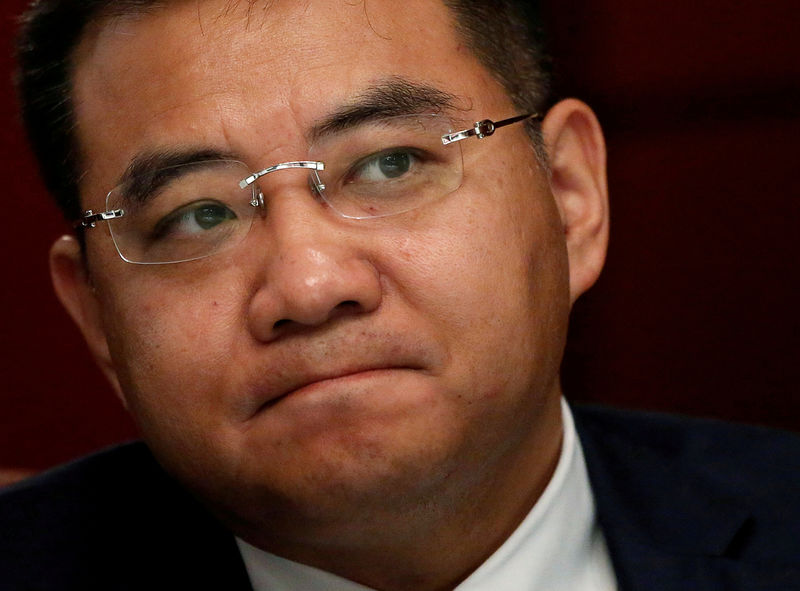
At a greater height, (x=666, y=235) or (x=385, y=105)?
(x=385, y=105)

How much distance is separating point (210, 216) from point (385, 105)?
0.88 ft

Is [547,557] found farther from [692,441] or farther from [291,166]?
→ [291,166]

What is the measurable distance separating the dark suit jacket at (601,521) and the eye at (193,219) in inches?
21.0

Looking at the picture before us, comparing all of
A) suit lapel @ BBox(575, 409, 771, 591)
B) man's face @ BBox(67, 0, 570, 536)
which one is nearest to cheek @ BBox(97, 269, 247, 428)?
man's face @ BBox(67, 0, 570, 536)

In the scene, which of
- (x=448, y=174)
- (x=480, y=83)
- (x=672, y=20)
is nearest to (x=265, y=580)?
(x=448, y=174)

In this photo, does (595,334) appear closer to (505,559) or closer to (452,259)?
(505,559)

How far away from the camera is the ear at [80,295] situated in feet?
5.30

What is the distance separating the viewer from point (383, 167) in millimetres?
1343

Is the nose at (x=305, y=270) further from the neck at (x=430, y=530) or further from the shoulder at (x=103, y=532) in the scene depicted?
the shoulder at (x=103, y=532)

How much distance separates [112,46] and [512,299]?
65 cm

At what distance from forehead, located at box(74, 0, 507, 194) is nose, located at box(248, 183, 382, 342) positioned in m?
A: 0.08

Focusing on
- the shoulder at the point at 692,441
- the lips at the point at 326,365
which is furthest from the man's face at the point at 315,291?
the shoulder at the point at 692,441

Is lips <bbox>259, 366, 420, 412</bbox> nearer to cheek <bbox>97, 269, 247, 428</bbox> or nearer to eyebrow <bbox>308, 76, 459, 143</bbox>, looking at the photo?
cheek <bbox>97, 269, 247, 428</bbox>

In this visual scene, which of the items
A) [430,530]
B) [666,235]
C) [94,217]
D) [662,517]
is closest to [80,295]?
[94,217]
